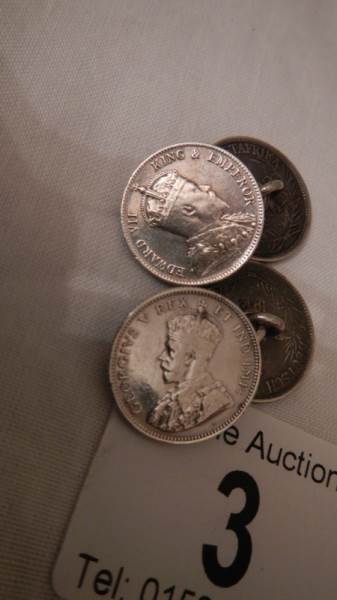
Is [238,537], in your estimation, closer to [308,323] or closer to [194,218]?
[308,323]

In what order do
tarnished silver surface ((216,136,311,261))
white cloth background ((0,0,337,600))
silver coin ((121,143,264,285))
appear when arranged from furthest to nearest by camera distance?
1. tarnished silver surface ((216,136,311,261))
2. silver coin ((121,143,264,285))
3. white cloth background ((0,0,337,600))

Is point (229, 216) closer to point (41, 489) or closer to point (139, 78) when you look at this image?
point (139, 78)

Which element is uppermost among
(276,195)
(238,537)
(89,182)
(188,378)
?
(276,195)

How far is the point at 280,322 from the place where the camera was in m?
1.01

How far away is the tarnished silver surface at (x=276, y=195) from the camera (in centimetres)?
111

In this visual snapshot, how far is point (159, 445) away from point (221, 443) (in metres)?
0.13

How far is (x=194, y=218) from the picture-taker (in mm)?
986

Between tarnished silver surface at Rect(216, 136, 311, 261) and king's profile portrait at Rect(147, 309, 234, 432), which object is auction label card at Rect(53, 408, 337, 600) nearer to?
king's profile portrait at Rect(147, 309, 234, 432)

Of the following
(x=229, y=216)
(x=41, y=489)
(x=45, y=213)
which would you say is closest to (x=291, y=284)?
(x=229, y=216)

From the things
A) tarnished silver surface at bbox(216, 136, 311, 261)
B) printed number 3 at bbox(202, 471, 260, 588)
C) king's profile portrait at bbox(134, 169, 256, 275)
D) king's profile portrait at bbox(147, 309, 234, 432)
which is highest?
tarnished silver surface at bbox(216, 136, 311, 261)

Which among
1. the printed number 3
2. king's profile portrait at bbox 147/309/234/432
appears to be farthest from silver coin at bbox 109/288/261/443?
the printed number 3

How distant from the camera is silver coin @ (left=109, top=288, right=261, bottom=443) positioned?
891 millimetres

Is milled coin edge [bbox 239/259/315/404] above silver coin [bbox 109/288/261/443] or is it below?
above

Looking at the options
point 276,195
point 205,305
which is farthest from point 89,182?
point 276,195
